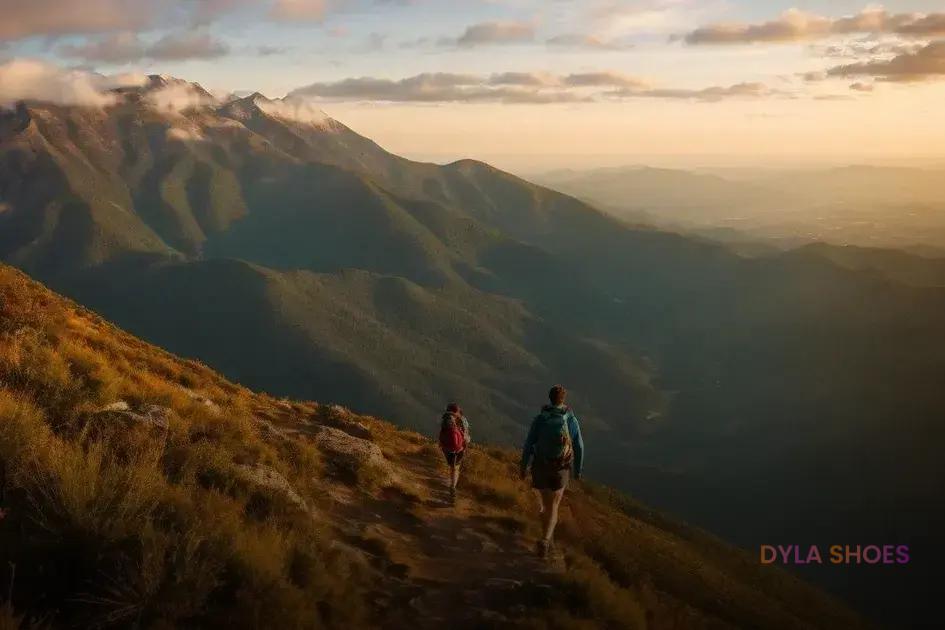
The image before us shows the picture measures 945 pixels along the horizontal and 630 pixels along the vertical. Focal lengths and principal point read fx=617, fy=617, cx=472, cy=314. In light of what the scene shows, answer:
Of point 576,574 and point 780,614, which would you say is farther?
point 780,614

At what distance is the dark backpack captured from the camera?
39.5 ft

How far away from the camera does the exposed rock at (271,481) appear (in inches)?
419

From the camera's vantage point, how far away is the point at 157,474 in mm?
8688

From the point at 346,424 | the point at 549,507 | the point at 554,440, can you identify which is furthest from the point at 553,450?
the point at 346,424

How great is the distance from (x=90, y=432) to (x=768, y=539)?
18864cm

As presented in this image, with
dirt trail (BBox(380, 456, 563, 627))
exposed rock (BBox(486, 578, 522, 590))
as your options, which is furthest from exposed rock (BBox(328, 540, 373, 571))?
exposed rock (BBox(486, 578, 522, 590))

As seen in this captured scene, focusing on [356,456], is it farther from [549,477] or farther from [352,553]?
[549,477]

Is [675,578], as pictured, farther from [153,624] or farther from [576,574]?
[153,624]

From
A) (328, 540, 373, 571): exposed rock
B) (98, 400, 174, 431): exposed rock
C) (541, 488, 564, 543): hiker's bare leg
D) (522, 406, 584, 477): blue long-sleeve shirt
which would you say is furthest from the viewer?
(541, 488, 564, 543): hiker's bare leg

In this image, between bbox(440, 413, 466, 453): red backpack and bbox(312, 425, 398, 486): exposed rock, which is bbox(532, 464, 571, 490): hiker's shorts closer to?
bbox(440, 413, 466, 453): red backpack

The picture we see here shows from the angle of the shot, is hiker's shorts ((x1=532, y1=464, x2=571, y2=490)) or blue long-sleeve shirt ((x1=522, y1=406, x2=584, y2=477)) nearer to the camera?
hiker's shorts ((x1=532, y1=464, x2=571, y2=490))

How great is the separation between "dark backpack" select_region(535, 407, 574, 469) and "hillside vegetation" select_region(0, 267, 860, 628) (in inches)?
80.8

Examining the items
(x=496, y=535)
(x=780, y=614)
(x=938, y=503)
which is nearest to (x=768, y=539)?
(x=938, y=503)

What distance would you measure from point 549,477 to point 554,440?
0.76 meters
